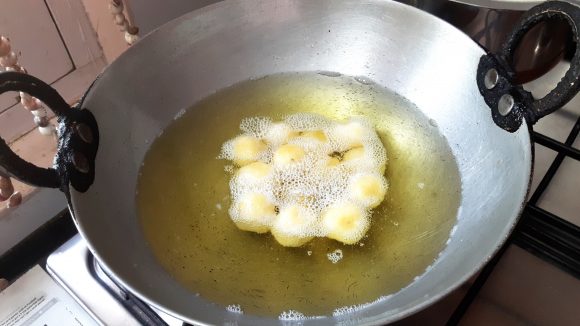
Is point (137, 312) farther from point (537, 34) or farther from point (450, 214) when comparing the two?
point (537, 34)

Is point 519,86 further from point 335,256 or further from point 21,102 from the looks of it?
point 21,102

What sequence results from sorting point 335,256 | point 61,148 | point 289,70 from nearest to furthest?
point 61,148 → point 335,256 → point 289,70

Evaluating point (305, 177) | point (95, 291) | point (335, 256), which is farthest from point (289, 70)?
point (95, 291)

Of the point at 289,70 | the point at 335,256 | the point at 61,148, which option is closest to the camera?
the point at 61,148

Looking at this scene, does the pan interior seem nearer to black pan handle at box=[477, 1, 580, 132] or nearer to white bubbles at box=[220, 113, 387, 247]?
white bubbles at box=[220, 113, 387, 247]

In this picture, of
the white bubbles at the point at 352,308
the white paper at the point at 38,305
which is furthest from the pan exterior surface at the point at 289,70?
the white paper at the point at 38,305

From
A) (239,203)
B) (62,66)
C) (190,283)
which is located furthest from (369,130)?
(62,66)

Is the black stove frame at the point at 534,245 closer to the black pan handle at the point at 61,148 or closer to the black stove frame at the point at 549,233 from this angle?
the black stove frame at the point at 549,233
